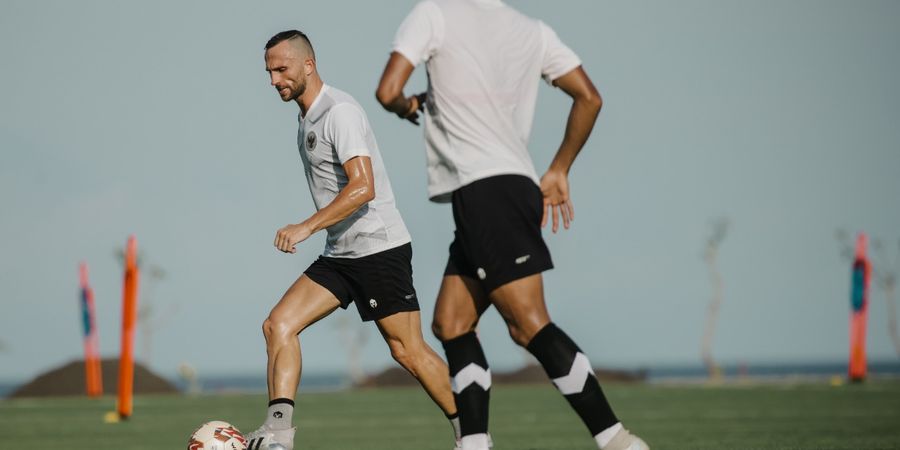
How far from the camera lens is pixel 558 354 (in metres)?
5.29

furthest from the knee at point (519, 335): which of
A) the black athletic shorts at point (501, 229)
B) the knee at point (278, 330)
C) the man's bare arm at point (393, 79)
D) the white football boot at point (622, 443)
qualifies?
the knee at point (278, 330)

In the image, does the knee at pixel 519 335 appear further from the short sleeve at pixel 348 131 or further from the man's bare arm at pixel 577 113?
the short sleeve at pixel 348 131

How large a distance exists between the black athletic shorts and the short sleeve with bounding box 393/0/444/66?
59cm

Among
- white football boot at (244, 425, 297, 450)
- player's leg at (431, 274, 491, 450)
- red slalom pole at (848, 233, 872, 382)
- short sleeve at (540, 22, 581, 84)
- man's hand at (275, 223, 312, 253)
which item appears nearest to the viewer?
short sleeve at (540, 22, 581, 84)

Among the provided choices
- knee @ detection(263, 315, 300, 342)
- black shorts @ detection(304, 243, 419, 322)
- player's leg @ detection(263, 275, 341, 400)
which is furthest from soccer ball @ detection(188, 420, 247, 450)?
black shorts @ detection(304, 243, 419, 322)

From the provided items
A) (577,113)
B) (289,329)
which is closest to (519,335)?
(577,113)

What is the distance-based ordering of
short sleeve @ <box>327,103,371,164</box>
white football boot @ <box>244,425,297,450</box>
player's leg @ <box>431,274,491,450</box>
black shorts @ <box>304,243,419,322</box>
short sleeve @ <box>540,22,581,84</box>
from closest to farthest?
short sleeve @ <box>540,22,581,84</box>, player's leg @ <box>431,274,491,450</box>, short sleeve @ <box>327,103,371,164</box>, white football boot @ <box>244,425,297,450</box>, black shorts @ <box>304,243,419,322</box>

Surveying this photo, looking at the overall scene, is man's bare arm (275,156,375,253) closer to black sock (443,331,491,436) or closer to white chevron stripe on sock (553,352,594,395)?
black sock (443,331,491,436)

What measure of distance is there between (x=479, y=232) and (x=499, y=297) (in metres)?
0.28

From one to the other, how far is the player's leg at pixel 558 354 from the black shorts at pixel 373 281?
1484mm

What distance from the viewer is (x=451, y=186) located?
5.32 metres

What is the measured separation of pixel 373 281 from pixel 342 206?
30.5 inches

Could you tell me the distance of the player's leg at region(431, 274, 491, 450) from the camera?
5621 mm

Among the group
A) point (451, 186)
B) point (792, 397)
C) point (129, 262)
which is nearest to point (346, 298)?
point (451, 186)
